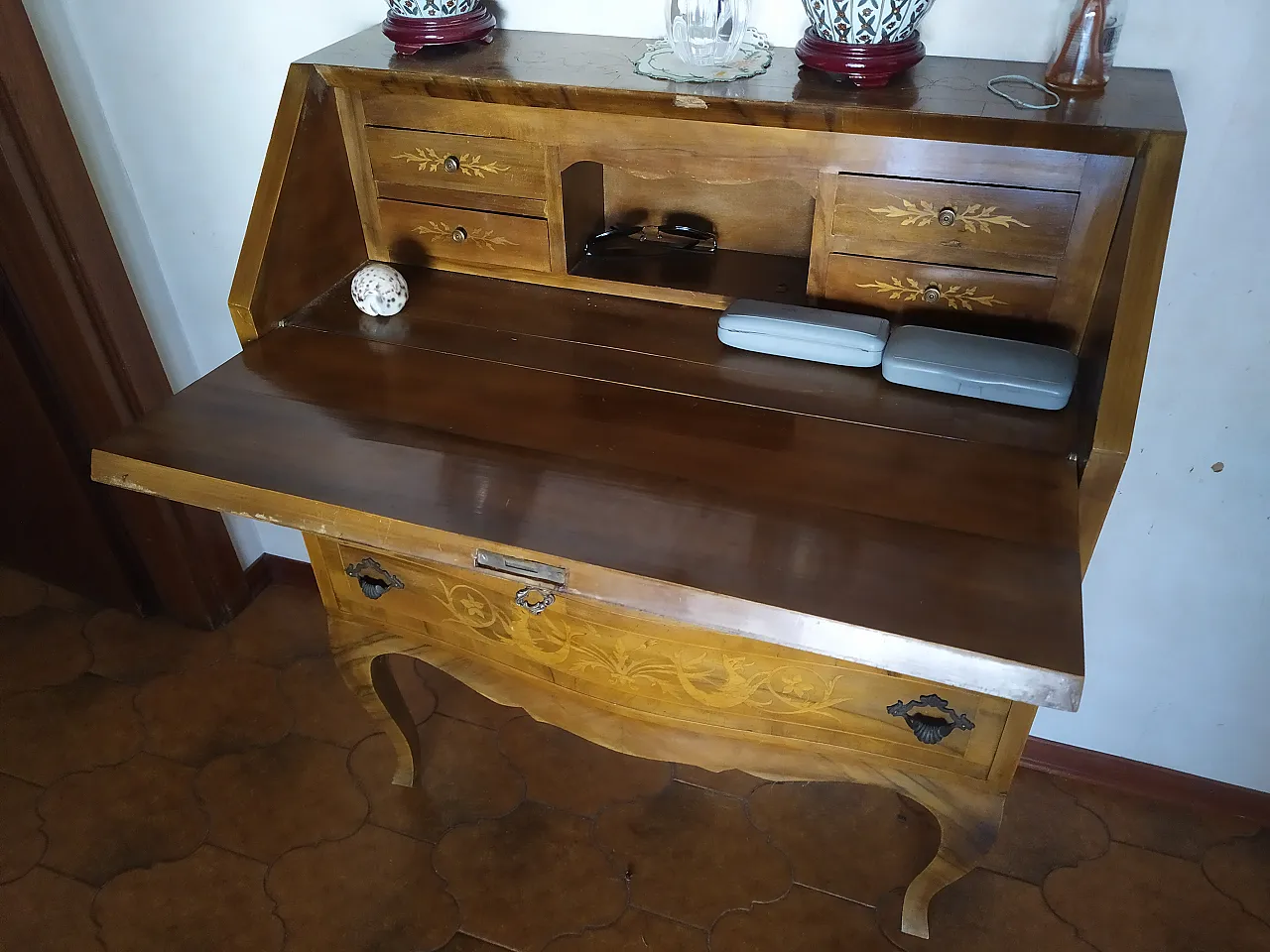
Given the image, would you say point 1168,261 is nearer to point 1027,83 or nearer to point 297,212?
point 1027,83

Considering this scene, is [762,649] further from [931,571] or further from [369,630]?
[369,630]

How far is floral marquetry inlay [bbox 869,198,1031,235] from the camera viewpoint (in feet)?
2.94

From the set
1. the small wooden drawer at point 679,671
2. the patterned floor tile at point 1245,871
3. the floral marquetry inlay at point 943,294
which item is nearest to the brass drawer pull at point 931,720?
the small wooden drawer at point 679,671

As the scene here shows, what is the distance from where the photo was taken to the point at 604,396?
36.4 inches

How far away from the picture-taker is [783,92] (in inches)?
34.6

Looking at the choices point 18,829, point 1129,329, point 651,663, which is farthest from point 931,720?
point 18,829

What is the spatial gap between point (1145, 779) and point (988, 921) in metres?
0.37

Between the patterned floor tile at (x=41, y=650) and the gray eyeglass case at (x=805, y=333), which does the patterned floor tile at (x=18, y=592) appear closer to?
the patterned floor tile at (x=41, y=650)

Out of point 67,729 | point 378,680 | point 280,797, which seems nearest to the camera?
point 378,680

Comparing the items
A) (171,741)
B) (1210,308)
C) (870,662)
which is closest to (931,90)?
(1210,308)

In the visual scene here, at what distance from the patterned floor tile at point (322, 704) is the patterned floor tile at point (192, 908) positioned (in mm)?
246

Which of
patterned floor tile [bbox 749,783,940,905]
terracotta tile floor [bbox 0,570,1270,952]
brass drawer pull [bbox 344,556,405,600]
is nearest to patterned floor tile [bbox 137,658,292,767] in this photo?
terracotta tile floor [bbox 0,570,1270,952]

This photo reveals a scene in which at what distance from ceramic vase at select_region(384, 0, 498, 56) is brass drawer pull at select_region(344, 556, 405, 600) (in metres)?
0.57

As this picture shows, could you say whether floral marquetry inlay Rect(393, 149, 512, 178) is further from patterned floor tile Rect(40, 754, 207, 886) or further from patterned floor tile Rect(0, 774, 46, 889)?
patterned floor tile Rect(0, 774, 46, 889)
